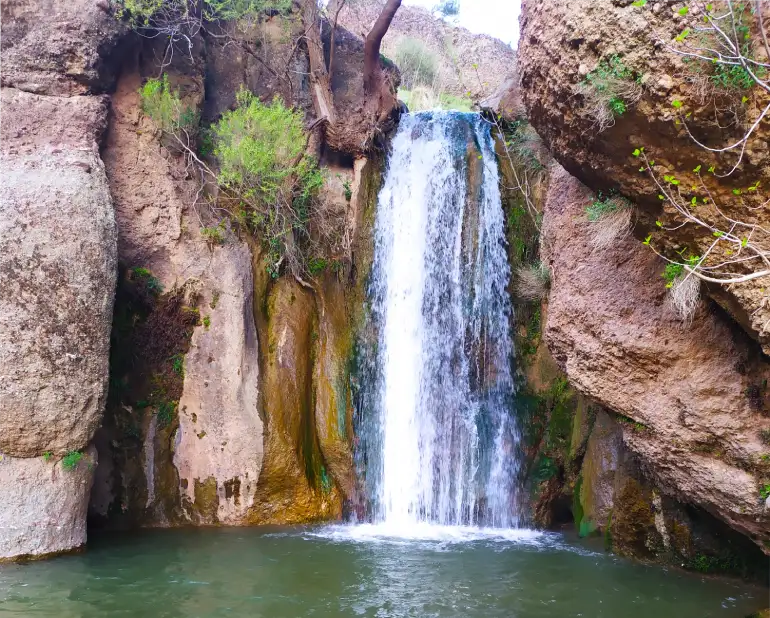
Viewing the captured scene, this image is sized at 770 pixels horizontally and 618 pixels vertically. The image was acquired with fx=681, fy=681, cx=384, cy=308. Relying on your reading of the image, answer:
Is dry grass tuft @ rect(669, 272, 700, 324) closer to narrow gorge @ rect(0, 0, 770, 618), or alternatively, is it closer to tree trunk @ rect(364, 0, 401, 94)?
narrow gorge @ rect(0, 0, 770, 618)

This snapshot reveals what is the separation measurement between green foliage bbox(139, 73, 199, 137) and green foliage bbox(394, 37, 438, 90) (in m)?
17.5

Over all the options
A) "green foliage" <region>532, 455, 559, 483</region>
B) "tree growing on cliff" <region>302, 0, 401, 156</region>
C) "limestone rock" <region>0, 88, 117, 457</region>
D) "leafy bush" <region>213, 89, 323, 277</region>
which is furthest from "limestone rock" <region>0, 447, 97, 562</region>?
"tree growing on cliff" <region>302, 0, 401, 156</region>

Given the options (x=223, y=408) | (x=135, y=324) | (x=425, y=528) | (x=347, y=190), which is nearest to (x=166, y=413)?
(x=223, y=408)

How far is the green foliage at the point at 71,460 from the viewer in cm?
834

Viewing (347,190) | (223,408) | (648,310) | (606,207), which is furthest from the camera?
(347,190)

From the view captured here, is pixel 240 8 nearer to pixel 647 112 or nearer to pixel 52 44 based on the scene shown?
pixel 52 44

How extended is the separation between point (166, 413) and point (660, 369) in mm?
7011

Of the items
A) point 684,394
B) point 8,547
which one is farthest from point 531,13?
point 8,547

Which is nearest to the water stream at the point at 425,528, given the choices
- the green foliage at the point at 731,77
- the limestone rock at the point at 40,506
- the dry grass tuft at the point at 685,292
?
the limestone rock at the point at 40,506

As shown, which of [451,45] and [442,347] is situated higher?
[451,45]

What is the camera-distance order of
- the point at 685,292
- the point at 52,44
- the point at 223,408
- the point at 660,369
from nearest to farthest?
the point at 685,292, the point at 660,369, the point at 52,44, the point at 223,408

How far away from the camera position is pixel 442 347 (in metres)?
11.1

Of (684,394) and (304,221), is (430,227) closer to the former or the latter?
(304,221)

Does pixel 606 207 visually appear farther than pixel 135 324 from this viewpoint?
No
